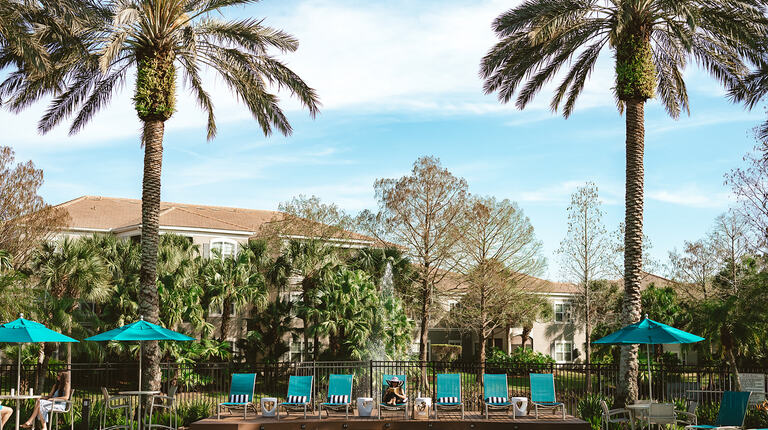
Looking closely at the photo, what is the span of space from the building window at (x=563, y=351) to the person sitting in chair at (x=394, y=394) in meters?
35.8

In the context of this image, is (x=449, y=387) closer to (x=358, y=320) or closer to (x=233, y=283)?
(x=358, y=320)

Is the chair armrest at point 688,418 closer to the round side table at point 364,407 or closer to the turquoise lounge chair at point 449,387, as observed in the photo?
the turquoise lounge chair at point 449,387

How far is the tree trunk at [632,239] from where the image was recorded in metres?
18.1

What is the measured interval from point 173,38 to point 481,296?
22.5m

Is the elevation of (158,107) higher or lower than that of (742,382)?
higher

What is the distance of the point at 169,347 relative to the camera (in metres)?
29.3

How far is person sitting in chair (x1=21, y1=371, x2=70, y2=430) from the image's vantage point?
16.2 meters

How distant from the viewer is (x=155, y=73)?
19016 millimetres

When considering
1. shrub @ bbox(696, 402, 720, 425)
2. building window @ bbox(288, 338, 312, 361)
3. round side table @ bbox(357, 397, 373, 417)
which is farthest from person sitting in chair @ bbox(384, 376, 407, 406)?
building window @ bbox(288, 338, 312, 361)

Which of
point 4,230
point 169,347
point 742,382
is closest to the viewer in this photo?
point 742,382

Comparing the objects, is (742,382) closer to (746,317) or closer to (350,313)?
(746,317)

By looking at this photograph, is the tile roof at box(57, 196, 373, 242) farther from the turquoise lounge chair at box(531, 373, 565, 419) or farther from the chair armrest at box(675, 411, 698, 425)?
the chair armrest at box(675, 411, 698, 425)

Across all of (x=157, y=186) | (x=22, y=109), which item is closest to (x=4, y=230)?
(x=22, y=109)

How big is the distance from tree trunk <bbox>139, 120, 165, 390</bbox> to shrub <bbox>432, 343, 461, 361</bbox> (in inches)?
1211
